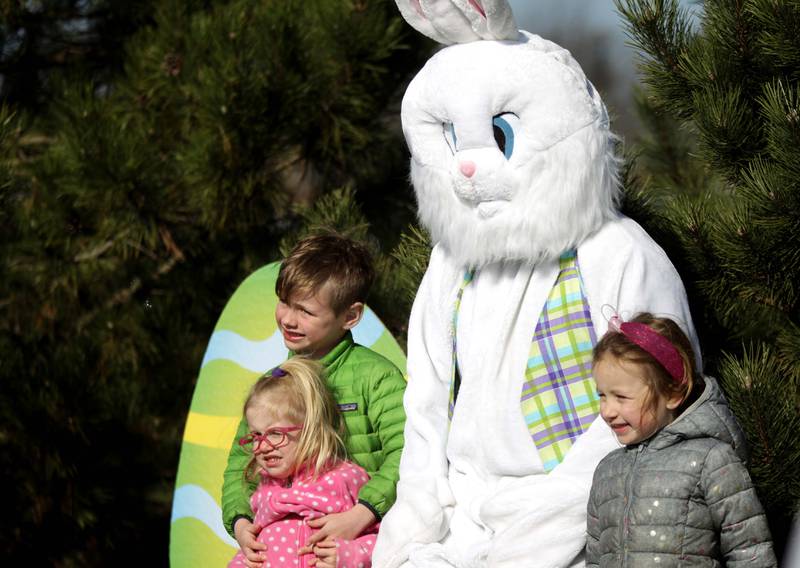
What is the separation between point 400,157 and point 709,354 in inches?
71.2

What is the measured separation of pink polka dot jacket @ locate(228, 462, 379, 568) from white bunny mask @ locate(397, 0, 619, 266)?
54 cm

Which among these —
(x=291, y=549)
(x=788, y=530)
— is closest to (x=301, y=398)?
(x=291, y=549)

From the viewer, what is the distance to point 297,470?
2684 mm

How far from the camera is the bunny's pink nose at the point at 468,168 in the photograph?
2.49 meters

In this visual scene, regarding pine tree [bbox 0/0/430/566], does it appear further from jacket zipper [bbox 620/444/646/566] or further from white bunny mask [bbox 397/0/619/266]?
jacket zipper [bbox 620/444/646/566]

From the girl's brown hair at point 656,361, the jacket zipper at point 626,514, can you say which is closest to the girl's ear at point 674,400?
the girl's brown hair at point 656,361

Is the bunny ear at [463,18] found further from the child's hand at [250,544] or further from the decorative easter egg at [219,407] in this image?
the child's hand at [250,544]

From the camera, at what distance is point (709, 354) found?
2.98 metres

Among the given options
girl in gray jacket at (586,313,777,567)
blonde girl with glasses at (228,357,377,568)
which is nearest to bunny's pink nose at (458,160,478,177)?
girl in gray jacket at (586,313,777,567)

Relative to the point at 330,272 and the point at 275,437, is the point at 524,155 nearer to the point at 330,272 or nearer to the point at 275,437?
the point at 330,272

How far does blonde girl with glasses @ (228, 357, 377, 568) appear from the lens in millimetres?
2648

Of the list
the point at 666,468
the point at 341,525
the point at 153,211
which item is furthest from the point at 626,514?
the point at 153,211

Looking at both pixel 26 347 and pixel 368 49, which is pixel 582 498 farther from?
pixel 26 347

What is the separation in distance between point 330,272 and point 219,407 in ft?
2.34
